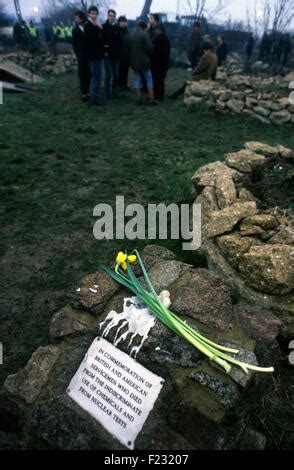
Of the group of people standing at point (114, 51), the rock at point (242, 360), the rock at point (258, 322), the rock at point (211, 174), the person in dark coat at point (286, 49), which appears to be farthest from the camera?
the person in dark coat at point (286, 49)

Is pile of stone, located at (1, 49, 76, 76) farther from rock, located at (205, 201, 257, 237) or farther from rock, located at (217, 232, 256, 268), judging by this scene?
rock, located at (217, 232, 256, 268)

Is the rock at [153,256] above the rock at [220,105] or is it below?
below

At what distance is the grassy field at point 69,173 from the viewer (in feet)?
9.89

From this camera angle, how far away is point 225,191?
3500 millimetres

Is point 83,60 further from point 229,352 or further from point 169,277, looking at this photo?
point 229,352

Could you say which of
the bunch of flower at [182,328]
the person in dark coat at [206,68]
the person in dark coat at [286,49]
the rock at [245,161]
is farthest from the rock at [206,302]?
the person in dark coat at [286,49]

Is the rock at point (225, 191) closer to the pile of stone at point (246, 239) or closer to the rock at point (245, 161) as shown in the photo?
the pile of stone at point (246, 239)

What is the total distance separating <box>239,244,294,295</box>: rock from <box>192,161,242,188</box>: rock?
4.42ft

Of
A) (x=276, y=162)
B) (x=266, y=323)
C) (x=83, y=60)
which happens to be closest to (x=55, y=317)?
(x=266, y=323)

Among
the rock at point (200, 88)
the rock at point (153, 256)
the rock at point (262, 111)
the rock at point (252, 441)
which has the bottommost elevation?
the rock at point (252, 441)

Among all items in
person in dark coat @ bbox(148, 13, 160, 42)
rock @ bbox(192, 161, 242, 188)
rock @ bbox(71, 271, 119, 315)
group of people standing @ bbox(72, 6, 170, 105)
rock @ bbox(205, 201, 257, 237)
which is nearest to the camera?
rock @ bbox(71, 271, 119, 315)

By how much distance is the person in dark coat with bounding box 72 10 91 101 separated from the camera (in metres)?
7.76

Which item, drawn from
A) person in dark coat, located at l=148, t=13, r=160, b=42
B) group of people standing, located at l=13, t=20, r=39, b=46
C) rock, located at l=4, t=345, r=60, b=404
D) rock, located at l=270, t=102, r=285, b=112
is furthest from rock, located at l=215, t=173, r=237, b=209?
group of people standing, located at l=13, t=20, r=39, b=46

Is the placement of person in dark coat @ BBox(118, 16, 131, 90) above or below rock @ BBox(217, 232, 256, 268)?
above
